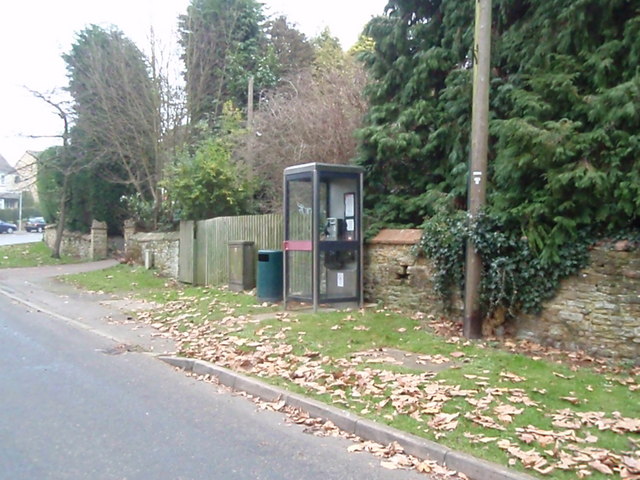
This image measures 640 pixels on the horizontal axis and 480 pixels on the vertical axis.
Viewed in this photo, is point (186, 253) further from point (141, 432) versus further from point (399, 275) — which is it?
point (141, 432)

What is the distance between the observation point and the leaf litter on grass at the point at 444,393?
496cm

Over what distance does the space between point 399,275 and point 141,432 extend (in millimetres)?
6533

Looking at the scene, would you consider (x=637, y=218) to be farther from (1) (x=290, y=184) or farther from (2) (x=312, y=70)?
(2) (x=312, y=70)

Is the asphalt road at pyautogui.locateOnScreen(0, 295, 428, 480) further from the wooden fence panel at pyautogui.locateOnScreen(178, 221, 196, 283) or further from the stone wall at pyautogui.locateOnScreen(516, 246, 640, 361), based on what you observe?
the wooden fence panel at pyautogui.locateOnScreen(178, 221, 196, 283)

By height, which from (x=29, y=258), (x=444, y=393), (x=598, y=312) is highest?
(x=598, y=312)

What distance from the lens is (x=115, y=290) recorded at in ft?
55.2

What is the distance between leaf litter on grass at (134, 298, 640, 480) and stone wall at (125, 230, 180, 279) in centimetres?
837

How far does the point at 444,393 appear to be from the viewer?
6469 mm

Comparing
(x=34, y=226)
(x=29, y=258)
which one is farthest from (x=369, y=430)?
(x=34, y=226)

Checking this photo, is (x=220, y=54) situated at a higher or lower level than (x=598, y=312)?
higher

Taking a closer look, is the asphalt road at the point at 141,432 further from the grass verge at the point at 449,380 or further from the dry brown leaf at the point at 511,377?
the dry brown leaf at the point at 511,377

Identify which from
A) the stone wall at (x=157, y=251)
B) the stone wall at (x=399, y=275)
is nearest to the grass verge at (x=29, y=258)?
the stone wall at (x=157, y=251)

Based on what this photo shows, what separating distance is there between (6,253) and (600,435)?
29345 mm

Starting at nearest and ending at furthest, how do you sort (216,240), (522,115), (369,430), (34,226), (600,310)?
(369,430)
(600,310)
(522,115)
(216,240)
(34,226)
